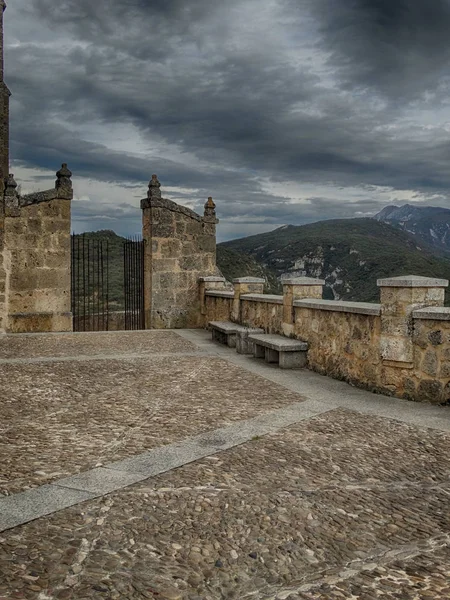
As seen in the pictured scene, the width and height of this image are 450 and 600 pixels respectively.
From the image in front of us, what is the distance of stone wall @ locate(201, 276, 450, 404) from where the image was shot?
5.64 m

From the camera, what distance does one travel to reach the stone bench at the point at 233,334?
9.23 meters

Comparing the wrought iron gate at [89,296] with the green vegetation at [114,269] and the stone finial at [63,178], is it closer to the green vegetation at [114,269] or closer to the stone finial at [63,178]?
the green vegetation at [114,269]

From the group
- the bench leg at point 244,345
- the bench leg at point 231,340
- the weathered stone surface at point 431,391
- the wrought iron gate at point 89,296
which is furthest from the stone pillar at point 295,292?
the wrought iron gate at point 89,296

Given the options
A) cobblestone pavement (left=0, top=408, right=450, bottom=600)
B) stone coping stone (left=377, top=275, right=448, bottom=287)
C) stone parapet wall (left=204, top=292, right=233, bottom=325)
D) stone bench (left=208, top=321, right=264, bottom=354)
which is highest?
stone coping stone (left=377, top=275, right=448, bottom=287)

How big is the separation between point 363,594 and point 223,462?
159 centimetres

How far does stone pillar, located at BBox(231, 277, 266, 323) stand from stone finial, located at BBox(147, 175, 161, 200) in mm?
3377

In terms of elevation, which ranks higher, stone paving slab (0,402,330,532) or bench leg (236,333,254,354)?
bench leg (236,333,254,354)

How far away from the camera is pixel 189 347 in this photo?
991 centimetres

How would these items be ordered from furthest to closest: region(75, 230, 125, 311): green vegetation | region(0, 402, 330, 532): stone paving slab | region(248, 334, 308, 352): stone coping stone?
region(75, 230, 125, 311): green vegetation < region(248, 334, 308, 352): stone coping stone < region(0, 402, 330, 532): stone paving slab

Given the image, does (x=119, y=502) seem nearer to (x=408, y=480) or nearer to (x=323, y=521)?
(x=323, y=521)

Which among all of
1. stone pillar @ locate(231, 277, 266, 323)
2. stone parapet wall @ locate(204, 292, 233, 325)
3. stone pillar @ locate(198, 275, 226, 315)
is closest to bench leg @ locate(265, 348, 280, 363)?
stone pillar @ locate(231, 277, 266, 323)

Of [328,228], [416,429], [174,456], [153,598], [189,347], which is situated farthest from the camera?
[328,228]

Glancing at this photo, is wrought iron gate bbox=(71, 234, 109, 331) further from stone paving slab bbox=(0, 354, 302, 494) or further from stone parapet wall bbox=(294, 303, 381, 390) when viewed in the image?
stone parapet wall bbox=(294, 303, 381, 390)

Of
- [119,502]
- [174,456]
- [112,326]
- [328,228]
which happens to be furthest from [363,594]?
[328,228]
